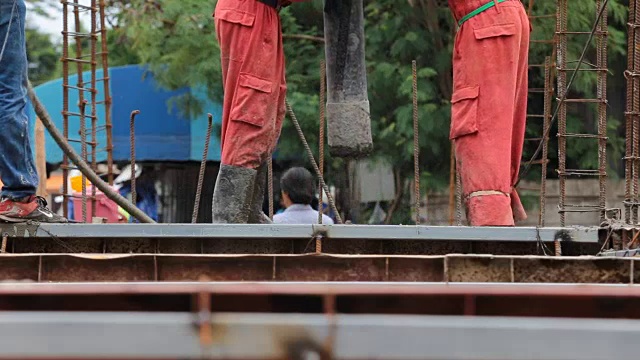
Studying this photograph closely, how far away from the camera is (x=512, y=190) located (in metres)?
7.02

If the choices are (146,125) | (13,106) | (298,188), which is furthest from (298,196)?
(146,125)

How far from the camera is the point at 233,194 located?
6867 millimetres

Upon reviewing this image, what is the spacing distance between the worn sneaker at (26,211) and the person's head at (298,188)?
3.76m

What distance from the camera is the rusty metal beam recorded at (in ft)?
15.1

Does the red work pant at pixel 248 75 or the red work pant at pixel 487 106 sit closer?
the red work pant at pixel 487 106

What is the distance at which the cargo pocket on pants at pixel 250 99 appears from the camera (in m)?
6.75

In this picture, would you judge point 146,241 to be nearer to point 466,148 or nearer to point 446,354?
point 466,148

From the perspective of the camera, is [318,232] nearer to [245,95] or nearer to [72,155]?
[245,95]

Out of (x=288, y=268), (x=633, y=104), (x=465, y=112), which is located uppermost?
(x=633, y=104)

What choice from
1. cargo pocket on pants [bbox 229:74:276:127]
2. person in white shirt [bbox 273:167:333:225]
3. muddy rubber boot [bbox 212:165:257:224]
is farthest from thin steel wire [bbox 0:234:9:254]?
person in white shirt [bbox 273:167:333:225]

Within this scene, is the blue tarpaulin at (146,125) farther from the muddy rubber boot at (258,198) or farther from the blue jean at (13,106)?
the blue jean at (13,106)

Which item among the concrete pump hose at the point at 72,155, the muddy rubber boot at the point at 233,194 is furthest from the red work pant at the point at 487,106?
the concrete pump hose at the point at 72,155

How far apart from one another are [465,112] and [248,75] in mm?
1115

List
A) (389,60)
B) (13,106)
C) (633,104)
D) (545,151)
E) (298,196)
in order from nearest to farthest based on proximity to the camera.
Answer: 1. (13,106)
2. (633,104)
3. (545,151)
4. (298,196)
5. (389,60)
